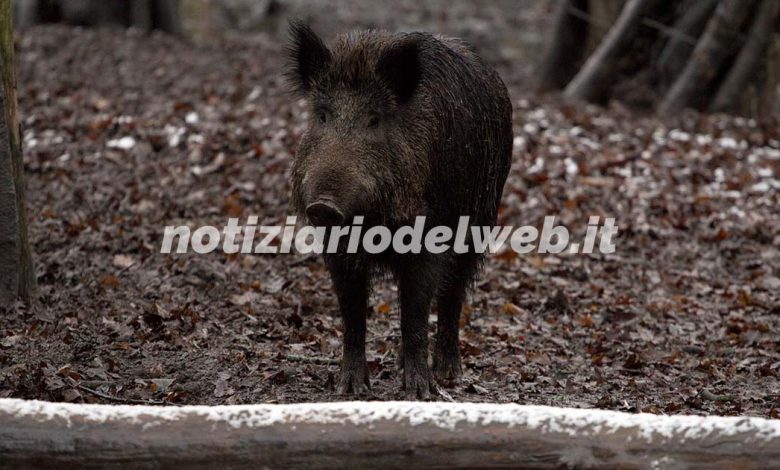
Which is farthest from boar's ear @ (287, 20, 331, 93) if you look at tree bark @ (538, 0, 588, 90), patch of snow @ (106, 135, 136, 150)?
tree bark @ (538, 0, 588, 90)

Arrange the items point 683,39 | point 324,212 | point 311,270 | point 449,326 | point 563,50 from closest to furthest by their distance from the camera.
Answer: point 324,212
point 449,326
point 311,270
point 683,39
point 563,50

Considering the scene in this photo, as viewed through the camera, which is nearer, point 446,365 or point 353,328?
point 353,328

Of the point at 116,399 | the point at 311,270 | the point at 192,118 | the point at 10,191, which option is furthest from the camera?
the point at 192,118

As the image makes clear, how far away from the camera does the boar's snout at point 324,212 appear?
4.29 metres

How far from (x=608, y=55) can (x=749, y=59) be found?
1.81 metres

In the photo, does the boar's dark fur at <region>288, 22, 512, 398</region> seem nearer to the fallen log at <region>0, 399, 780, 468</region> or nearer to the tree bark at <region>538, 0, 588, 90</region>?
the fallen log at <region>0, 399, 780, 468</region>

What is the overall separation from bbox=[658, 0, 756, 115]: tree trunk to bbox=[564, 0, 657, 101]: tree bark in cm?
82

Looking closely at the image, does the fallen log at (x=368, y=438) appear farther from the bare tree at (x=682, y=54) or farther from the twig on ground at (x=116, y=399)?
the bare tree at (x=682, y=54)

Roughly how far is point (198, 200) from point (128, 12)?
8.10m

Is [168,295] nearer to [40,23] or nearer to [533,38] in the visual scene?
[40,23]

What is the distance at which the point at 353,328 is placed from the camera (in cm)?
520

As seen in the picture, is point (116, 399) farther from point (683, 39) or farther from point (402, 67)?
point (683, 39)

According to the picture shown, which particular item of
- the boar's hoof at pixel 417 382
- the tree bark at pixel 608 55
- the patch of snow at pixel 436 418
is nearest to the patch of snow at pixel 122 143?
the boar's hoof at pixel 417 382

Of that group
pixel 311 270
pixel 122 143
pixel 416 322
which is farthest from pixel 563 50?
pixel 416 322
